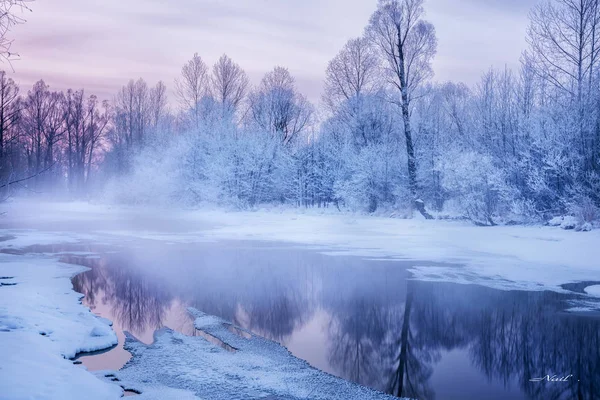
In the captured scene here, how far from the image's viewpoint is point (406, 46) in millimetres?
27969

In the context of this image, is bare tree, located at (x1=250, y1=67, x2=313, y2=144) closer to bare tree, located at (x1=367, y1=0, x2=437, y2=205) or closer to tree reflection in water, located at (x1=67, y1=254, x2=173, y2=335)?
bare tree, located at (x1=367, y1=0, x2=437, y2=205)

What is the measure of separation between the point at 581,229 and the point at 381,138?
1871 cm

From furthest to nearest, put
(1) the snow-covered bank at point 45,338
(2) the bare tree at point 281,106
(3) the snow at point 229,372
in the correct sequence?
(2) the bare tree at point 281,106
(3) the snow at point 229,372
(1) the snow-covered bank at point 45,338

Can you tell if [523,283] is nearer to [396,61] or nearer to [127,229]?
[396,61]

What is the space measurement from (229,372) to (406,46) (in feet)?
84.8

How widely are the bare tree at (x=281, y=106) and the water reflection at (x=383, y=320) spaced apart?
3553 cm

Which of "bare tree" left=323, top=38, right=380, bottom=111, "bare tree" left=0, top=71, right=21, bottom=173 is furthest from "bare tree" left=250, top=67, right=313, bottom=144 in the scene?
"bare tree" left=0, top=71, right=21, bottom=173

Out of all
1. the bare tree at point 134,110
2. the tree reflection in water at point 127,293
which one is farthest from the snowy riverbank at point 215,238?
the bare tree at point 134,110

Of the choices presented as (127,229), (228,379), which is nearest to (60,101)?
(127,229)

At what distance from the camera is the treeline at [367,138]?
19797 millimetres

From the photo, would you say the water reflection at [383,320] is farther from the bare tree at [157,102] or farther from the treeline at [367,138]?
the bare tree at [157,102]

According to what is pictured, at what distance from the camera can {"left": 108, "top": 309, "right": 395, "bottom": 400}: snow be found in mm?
5477

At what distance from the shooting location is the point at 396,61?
28047 millimetres

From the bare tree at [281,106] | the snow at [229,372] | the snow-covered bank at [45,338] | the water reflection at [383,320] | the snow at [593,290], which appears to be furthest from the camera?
the bare tree at [281,106]
